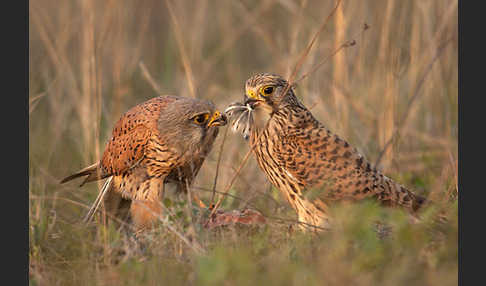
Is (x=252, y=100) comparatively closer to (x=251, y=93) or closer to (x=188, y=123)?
(x=251, y=93)

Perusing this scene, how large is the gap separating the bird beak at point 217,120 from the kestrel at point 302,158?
191 mm

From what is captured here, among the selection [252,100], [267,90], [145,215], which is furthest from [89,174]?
[267,90]

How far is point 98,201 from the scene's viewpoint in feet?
17.3

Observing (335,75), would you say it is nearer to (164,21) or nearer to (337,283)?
(337,283)

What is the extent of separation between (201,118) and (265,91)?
2.72 feet

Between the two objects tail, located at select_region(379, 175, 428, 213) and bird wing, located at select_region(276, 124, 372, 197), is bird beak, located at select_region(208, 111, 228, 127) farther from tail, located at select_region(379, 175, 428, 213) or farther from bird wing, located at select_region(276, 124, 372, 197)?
tail, located at select_region(379, 175, 428, 213)

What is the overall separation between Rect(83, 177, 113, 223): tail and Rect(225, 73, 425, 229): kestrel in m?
1.41

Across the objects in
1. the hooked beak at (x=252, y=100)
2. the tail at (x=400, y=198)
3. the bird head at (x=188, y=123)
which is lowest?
the tail at (x=400, y=198)

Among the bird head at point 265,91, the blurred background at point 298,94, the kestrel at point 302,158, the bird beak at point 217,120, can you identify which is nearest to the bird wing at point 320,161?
the kestrel at point 302,158

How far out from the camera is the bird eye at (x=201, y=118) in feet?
16.4

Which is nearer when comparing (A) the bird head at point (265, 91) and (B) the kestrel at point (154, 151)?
(A) the bird head at point (265, 91)

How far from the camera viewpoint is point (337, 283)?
2.98m

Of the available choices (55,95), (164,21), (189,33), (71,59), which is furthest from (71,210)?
(164,21)

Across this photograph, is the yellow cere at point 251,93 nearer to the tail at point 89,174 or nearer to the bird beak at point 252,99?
the bird beak at point 252,99
